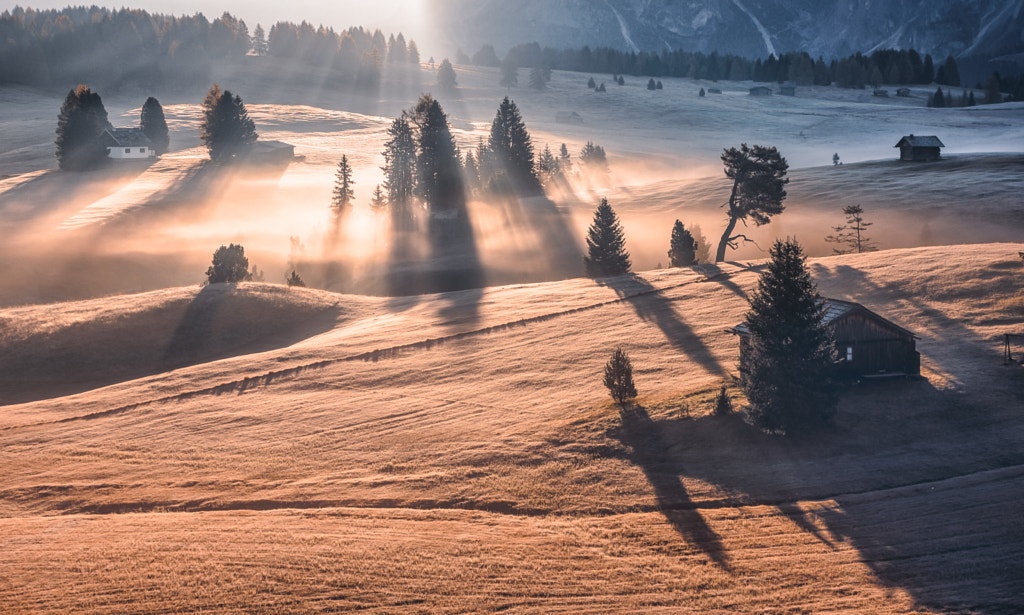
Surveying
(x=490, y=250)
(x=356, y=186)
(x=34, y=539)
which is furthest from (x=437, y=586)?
(x=356, y=186)

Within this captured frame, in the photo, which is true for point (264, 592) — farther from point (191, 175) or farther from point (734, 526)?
point (191, 175)

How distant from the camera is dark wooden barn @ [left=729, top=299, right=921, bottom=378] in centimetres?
3438

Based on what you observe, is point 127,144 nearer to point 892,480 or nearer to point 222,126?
point 222,126

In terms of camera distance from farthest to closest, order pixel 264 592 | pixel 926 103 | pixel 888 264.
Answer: pixel 926 103 < pixel 888 264 < pixel 264 592

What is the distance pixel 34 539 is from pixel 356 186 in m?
88.7

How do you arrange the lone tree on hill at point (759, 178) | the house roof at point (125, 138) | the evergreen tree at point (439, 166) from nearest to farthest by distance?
the lone tree on hill at point (759, 178)
the evergreen tree at point (439, 166)
the house roof at point (125, 138)

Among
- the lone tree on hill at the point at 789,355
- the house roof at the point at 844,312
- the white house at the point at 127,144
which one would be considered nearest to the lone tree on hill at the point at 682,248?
the house roof at the point at 844,312

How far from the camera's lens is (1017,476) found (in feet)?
83.2

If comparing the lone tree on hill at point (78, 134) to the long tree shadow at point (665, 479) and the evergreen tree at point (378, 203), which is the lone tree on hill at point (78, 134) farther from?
the long tree shadow at point (665, 479)

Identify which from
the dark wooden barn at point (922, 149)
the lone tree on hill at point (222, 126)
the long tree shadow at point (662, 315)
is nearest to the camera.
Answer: the long tree shadow at point (662, 315)

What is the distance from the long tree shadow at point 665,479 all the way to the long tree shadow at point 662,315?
7.39 meters

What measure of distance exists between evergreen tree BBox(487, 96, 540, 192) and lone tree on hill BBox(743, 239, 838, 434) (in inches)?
3010

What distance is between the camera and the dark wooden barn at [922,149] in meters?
97.5

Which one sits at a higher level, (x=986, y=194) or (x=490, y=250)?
(x=986, y=194)
